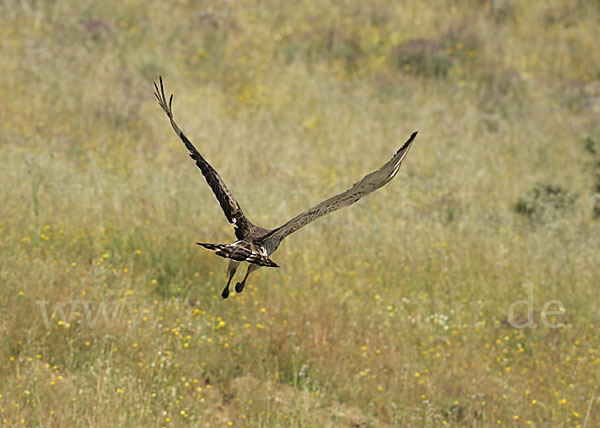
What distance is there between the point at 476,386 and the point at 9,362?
11.3 ft

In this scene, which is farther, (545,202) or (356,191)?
(545,202)

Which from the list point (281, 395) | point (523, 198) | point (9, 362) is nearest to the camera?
point (9, 362)

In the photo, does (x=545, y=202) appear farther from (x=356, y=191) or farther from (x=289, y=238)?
(x=356, y=191)

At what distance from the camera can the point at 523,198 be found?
9.58 m

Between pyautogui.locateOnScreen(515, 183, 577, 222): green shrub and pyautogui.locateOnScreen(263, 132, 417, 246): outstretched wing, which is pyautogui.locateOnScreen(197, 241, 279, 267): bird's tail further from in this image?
pyautogui.locateOnScreen(515, 183, 577, 222): green shrub

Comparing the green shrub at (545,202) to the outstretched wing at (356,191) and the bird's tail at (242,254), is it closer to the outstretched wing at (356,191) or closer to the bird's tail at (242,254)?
the outstretched wing at (356,191)

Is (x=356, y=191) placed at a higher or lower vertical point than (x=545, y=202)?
lower

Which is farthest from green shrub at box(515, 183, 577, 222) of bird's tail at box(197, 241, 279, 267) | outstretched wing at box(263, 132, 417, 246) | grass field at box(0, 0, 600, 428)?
bird's tail at box(197, 241, 279, 267)

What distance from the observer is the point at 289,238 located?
7.40 meters

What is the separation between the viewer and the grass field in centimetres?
533

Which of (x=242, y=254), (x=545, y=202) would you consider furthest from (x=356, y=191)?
(x=545, y=202)

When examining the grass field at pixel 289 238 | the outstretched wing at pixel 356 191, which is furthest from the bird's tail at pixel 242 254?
the grass field at pixel 289 238

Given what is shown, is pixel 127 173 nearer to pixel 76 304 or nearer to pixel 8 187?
pixel 8 187

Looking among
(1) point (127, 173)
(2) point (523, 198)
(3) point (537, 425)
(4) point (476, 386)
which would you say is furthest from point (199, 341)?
(2) point (523, 198)
